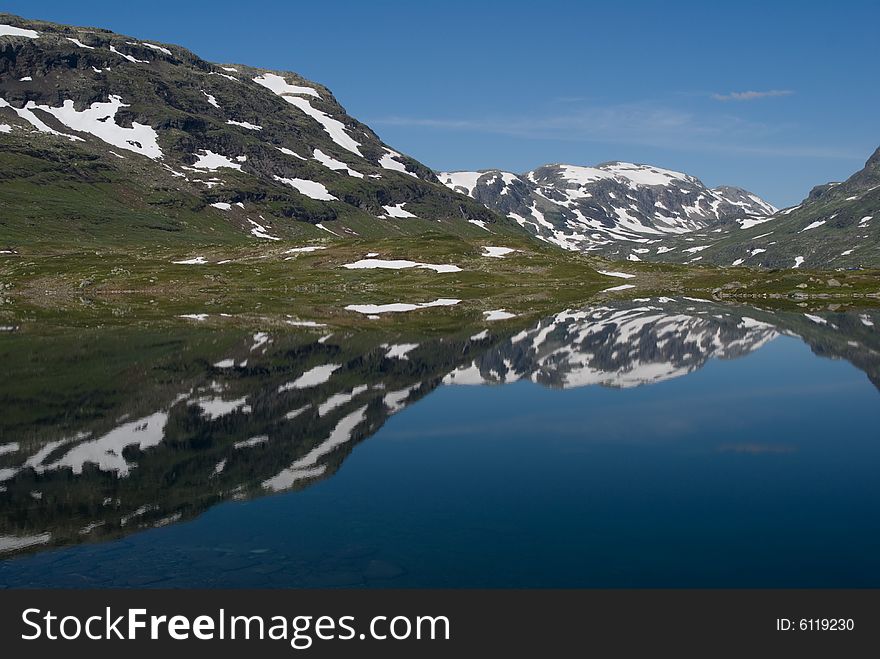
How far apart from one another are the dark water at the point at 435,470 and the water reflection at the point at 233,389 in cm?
19

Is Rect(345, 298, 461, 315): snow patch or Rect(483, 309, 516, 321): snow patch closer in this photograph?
Rect(483, 309, 516, 321): snow patch

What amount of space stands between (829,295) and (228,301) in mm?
92787

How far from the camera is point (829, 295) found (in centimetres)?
12600

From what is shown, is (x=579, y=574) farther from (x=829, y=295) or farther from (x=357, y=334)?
(x=829, y=295)

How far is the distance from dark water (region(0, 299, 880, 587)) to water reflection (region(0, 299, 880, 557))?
19 centimetres

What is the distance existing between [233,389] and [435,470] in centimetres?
1978

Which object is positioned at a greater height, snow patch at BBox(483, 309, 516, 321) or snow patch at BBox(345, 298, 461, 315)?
snow patch at BBox(345, 298, 461, 315)

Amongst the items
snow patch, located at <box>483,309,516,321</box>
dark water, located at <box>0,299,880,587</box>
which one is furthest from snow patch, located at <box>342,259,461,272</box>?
dark water, located at <box>0,299,880,587</box>

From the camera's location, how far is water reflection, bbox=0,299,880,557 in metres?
26.4

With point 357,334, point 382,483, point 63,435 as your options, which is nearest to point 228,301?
point 357,334

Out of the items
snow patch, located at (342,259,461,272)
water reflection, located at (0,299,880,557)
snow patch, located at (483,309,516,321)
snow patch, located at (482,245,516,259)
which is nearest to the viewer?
water reflection, located at (0,299,880,557)

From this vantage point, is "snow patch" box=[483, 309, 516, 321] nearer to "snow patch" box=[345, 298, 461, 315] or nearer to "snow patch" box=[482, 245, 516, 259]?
"snow patch" box=[345, 298, 461, 315]

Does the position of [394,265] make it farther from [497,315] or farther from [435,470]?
[435,470]

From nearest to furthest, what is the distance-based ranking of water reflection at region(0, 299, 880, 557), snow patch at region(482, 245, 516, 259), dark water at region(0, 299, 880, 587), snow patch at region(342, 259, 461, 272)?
dark water at region(0, 299, 880, 587), water reflection at region(0, 299, 880, 557), snow patch at region(342, 259, 461, 272), snow patch at region(482, 245, 516, 259)
